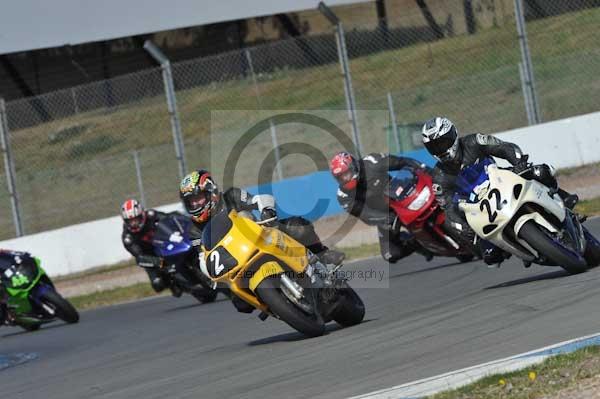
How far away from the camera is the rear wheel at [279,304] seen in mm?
8875

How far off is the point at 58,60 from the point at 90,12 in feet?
4.33

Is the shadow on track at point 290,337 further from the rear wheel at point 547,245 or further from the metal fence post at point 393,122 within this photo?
the metal fence post at point 393,122

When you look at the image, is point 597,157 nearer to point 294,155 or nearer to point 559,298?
point 294,155

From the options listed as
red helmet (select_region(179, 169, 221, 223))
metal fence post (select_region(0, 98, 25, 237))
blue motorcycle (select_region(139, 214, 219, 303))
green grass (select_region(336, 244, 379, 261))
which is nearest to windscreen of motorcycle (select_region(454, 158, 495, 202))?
red helmet (select_region(179, 169, 221, 223))

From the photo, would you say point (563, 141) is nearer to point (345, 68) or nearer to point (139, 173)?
point (345, 68)

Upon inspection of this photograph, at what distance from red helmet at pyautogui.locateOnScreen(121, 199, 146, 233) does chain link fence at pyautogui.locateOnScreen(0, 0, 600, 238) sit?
4216 mm

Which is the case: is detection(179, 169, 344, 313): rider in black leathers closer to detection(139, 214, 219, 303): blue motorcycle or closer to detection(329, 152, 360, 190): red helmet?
detection(329, 152, 360, 190): red helmet

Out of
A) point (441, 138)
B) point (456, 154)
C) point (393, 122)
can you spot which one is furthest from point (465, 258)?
point (393, 122)

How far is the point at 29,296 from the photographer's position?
50.0 ft

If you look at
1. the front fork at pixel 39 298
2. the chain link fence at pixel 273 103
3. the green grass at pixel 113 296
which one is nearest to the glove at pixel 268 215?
the front fork at pixel 39 298

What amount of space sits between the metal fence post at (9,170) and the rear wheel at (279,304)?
11.6 m

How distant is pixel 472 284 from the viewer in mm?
11445

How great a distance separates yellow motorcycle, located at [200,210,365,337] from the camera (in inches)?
353

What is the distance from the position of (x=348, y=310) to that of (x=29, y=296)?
6.65 m
